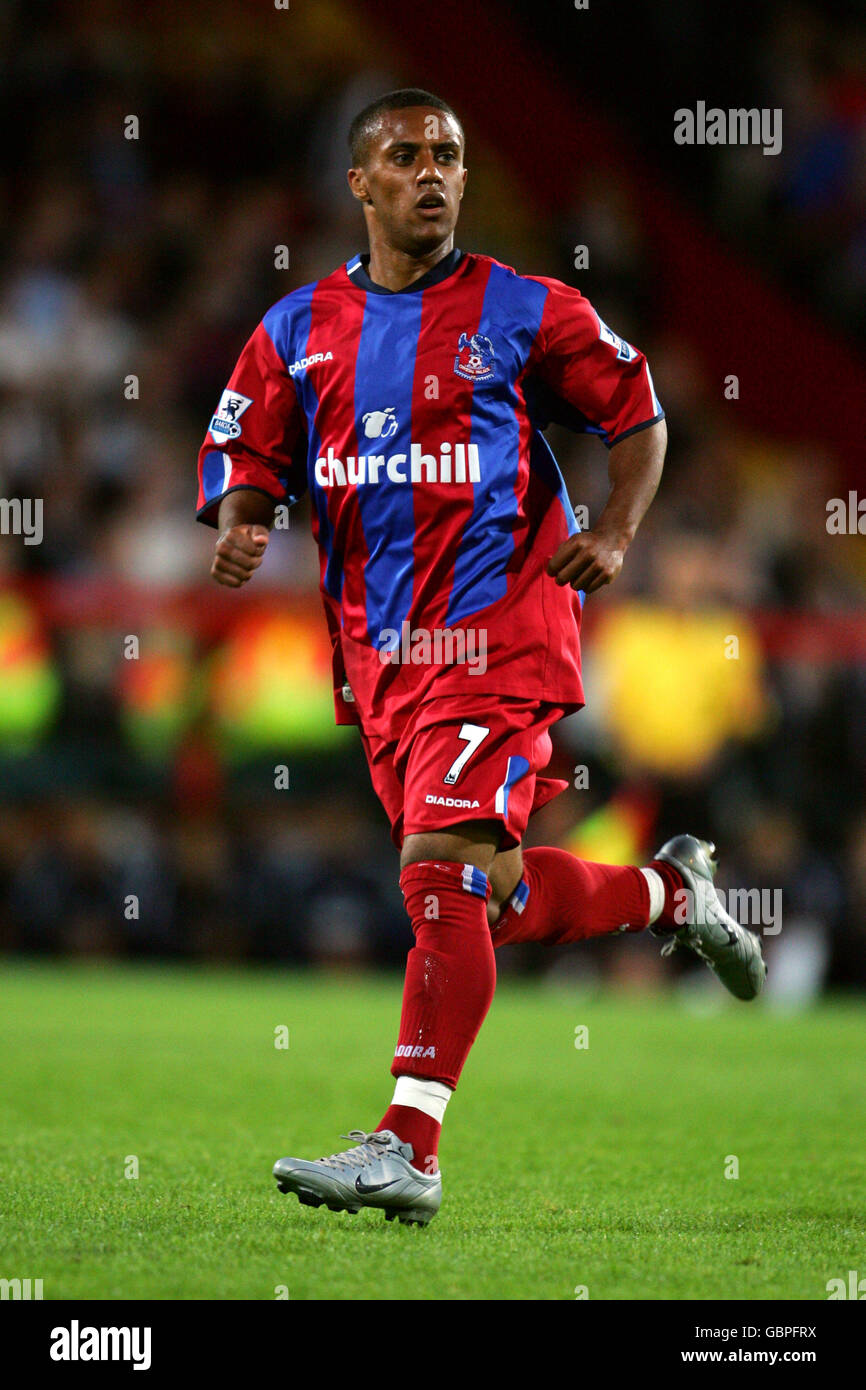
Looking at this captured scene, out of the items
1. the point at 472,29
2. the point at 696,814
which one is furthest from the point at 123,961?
the point at 472,29

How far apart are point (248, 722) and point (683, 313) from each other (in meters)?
4.64

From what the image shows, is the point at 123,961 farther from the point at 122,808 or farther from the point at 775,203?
the point at 775,203

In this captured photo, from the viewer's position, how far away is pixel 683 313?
12398 millimetres

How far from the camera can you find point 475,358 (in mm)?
4094

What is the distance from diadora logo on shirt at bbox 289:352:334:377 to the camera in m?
4.18

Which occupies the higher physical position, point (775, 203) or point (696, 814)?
point (775, 203)

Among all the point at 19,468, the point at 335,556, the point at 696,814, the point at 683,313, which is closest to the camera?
the point at 335,556

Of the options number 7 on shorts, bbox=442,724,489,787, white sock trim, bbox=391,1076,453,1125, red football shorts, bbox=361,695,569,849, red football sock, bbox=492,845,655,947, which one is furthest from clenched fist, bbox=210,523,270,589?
white sock trim, bbox=391,1076,453,1125

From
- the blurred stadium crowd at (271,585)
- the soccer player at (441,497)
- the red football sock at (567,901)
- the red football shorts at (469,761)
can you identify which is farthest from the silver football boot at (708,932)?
the blurred stadium crowd at (271,585)

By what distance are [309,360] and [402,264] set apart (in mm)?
290

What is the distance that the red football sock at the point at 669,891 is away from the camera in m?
4.61

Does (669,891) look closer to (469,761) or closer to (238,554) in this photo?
(469,761)

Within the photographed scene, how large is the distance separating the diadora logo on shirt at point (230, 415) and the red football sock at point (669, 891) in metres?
1.43

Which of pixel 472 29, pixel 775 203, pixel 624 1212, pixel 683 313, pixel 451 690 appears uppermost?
pixel 472 29
